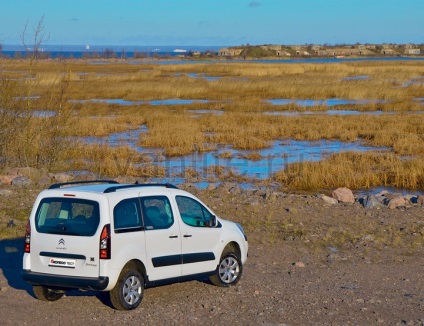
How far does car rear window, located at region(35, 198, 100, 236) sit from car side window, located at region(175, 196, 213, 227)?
53.7 inches

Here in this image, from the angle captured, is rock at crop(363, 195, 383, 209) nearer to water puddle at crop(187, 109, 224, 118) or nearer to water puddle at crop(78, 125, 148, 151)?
water puddle at crop(78, 125, 148, 151)

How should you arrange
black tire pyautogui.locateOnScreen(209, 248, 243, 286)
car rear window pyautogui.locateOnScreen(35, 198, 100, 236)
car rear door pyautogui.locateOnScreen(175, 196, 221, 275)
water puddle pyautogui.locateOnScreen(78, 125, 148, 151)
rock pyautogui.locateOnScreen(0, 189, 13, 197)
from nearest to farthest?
1. car rear window pyautogui.locateOnScreen(35, 198, 100, 236)
2. car rear door pyautogui.locateOnScreen(175, 196, 221, 275)
3. black tire pyautogui.locateOnScreen(209, 248, 243, 286)
4. rock pyautogui.locateOnScreen(0, 189, 13, 197)
5. water puddle pyautogui.locateOnScreen(78, 125, 148, 151)

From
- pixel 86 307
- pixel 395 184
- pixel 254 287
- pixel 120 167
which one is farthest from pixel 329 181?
pixel 86 307

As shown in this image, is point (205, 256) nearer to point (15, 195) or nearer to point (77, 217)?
point (77, 217)

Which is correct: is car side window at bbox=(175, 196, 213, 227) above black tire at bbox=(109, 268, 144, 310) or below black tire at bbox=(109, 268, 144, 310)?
above

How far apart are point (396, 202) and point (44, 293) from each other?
1048cm

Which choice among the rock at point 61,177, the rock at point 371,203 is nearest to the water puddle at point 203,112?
the rock at point 61,177

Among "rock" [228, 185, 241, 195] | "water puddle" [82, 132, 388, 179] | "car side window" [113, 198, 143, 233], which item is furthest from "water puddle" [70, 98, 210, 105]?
"car side window" [113, 198, 143, 233]

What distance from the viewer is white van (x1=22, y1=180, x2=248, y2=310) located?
844 centimetres

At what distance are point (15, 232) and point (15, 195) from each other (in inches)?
162

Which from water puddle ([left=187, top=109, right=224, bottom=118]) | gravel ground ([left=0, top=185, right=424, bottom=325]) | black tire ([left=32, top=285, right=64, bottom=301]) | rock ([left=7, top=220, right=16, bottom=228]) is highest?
black tire ([left=32, top=285, right=64, bottom=301])

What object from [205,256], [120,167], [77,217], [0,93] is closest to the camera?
[77,217]

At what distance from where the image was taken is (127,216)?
8.75m

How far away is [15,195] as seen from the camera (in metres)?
17.9
